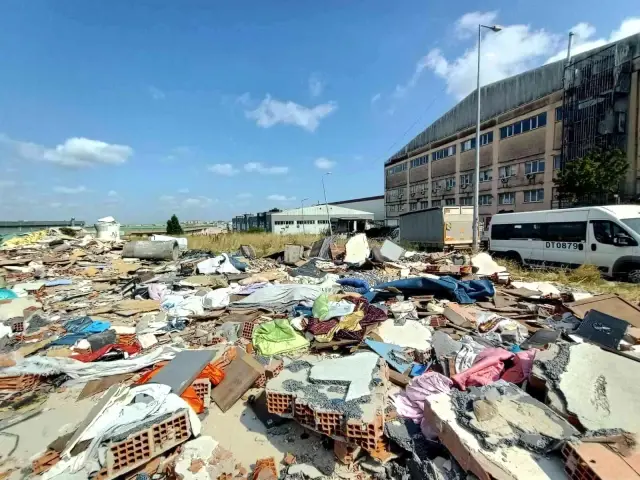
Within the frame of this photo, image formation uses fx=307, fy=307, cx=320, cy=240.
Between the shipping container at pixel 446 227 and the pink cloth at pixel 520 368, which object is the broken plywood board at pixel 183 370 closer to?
the pink cloth at pixel 520 368

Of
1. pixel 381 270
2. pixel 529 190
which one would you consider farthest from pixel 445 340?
pixel 529 190

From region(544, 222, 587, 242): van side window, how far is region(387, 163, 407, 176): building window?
33238 mm

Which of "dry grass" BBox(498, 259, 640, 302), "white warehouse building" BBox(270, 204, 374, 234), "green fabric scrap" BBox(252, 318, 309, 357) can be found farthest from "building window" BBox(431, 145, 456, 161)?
"green fabric scrap" BBox(252, 318, 309, 357)

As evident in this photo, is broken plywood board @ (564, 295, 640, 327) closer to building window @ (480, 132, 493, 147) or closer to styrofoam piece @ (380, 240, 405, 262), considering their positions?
styrofoam piece @ (380, 240, 405, 262)

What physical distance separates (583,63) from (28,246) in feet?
121

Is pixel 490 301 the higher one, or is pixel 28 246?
pixel 28 246

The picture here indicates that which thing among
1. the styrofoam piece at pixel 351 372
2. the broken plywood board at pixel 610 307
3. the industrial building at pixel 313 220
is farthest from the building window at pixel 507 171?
the styrofoam piece at pixel 351 372

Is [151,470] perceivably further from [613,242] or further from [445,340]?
[613,242]

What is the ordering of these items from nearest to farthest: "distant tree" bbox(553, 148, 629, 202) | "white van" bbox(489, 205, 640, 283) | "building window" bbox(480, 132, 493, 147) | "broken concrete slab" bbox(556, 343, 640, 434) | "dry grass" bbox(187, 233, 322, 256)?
"broken concrete slab" bbox(556, 343, 640, 434), "white van" bbox(489, 205, 640, 283), "dry grass" bbox(187, 233, 322, 256), "distant tree" bbox(553, 148, 629, 202), "building window" bbox(480, 132, 493, 147)

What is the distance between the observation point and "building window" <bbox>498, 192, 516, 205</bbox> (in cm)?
2700

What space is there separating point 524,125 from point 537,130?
4.41 feet

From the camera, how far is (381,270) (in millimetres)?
11258

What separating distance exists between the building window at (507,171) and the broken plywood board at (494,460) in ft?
97.7

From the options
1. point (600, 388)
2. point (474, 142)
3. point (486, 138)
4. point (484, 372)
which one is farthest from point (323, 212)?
point (600, 388)
